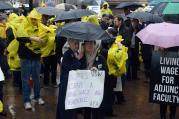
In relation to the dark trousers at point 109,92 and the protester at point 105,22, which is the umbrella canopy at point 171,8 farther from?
the dark trousers at point 109,92

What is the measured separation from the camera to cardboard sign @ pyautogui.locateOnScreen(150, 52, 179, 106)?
7188 millimetres

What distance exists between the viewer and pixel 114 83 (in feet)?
27.5

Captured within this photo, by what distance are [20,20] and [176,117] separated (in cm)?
347

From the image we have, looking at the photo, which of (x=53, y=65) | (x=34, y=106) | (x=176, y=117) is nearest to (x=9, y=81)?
(x=53, y=65)

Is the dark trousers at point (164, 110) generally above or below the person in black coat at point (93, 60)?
below

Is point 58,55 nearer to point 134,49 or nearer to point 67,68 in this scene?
point 134,49

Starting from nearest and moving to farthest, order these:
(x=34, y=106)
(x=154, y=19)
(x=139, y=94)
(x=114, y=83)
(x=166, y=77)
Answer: (x=166, y=77) < (x=114, y=83) < (x=34, y=106) < (x=139, y=94) < (x=154, y=19)

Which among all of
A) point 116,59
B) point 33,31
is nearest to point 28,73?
point 33,31

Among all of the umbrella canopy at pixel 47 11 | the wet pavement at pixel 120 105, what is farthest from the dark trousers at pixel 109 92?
the umbrella canopy at pixel 47 11

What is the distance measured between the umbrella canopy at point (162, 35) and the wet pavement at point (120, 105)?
1.95 m

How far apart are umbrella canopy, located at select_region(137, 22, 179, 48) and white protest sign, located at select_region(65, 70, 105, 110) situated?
1.28 m

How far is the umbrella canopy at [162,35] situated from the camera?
6.95 metres

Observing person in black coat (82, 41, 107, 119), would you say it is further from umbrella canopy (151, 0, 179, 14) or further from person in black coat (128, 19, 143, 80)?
person in black coat (128, 19, 143, 80)

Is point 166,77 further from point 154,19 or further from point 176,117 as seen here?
point 154,19
